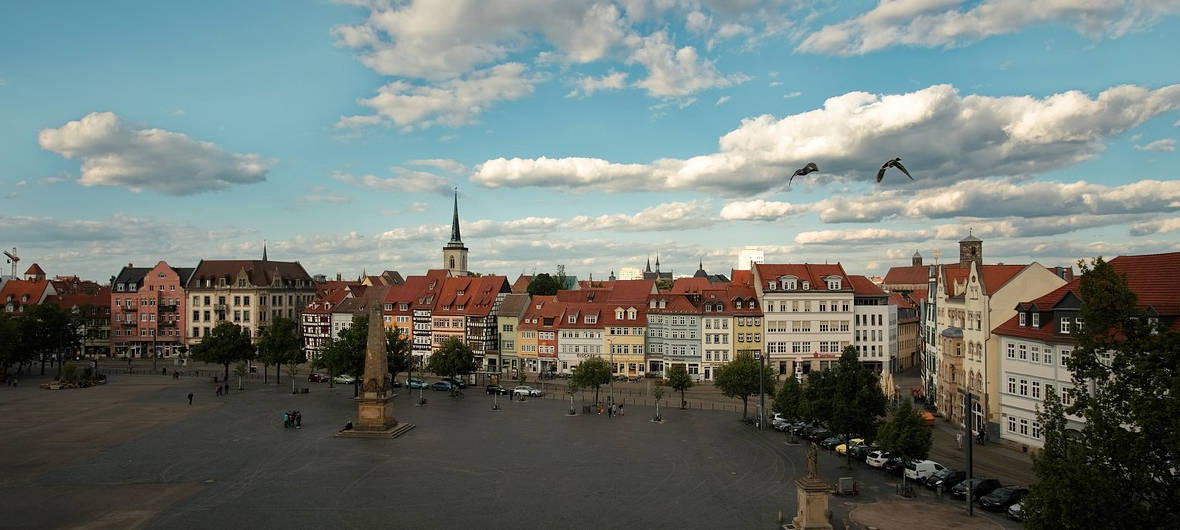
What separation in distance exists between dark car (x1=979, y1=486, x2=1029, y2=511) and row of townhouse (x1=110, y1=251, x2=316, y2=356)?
350 ft

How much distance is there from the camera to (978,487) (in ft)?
112

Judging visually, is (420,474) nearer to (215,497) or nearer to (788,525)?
(215,497)

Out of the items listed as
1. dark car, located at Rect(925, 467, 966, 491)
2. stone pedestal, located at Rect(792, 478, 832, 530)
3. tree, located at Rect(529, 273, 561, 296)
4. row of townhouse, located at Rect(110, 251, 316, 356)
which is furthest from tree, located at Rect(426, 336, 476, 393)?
tree, located at Rect(529, 273, 561, 296)

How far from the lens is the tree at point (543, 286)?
146m

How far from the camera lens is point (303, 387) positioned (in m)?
78.9

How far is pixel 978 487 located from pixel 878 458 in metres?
7.34

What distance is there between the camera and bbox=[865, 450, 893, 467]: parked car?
41062 mm

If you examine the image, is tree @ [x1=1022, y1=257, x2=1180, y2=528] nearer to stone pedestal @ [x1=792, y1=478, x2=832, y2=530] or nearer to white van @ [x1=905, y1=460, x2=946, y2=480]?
stone pedestal @ [x1=792, y1=478, x2=832, y2=530]

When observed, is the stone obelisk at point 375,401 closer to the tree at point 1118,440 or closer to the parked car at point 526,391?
the parked car at point 526,391

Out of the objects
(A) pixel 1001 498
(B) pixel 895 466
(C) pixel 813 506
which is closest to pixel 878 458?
(B) pixel 895 466

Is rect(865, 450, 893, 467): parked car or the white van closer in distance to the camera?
the white van

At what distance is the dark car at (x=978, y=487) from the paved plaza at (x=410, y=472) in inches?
86.8

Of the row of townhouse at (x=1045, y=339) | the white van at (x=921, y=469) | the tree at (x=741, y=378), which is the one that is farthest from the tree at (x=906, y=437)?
the tree at (x=741, y=378)

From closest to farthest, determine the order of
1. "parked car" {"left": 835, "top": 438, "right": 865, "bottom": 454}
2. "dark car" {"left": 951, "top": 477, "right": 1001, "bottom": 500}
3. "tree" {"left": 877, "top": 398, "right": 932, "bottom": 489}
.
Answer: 1. "dark car" {"left": 951, "top": 477, "right": 1001, "bottom": 500}
2. "tree" {"left": 877, "top": 398, "right": 932, "bottom": 489}
3. "parked car" {"left": 835, "top": 438, "right": 865, "bottom": 454}
